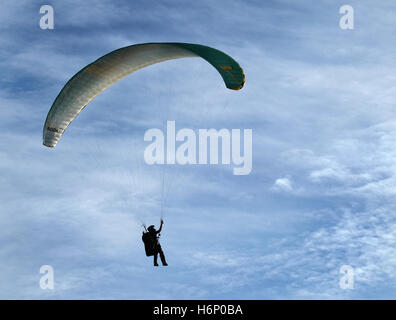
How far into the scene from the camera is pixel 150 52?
29.8 m

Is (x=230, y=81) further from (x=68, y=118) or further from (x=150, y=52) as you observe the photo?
(x=68, y=118)

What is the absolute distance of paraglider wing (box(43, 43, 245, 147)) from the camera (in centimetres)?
2961

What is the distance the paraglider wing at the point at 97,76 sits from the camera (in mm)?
29609

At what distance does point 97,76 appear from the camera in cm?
3064
